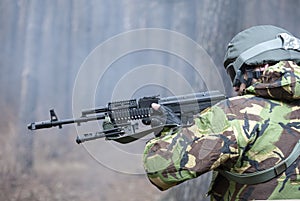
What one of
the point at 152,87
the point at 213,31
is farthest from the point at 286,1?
the point at 152,87

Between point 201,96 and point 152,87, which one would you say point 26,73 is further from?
point 201,96

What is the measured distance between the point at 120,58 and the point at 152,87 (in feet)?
1.16

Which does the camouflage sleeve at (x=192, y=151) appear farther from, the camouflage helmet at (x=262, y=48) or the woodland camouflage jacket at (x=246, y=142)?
the camouflage helmet at (x=262, y=48)

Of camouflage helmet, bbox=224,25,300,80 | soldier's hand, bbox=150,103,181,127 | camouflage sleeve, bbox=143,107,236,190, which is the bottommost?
camouflage sleeve, bbox=143,107,236,190

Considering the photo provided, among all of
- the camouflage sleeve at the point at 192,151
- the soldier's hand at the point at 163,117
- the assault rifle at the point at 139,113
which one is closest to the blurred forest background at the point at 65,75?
the assault rifle at the point at 139,113

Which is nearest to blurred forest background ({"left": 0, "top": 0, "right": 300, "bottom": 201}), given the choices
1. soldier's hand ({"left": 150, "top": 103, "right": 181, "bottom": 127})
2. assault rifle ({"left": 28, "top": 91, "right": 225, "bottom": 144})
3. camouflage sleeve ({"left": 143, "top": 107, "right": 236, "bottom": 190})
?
assault rifle ({"left": 28, "top": 91, "right": 225, "bottom": 144})

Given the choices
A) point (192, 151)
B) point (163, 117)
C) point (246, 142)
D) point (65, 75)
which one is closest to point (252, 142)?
point (246, 142)

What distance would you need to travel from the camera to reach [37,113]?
9.90 feet

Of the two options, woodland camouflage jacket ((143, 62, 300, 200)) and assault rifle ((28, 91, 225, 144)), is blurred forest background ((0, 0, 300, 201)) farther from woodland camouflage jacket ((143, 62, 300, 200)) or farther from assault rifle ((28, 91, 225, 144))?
woodland camouflage jacket ((143, 62, 300, 200))

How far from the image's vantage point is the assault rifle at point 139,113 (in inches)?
54.9

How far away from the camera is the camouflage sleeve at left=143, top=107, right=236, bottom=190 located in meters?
1.05

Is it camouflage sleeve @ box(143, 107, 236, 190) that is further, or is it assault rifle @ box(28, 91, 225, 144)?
assault rifle @ box(28, 91, 225, 144)

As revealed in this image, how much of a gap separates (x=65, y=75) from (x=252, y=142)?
2168 mm

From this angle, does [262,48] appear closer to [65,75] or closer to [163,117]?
[163,117]
